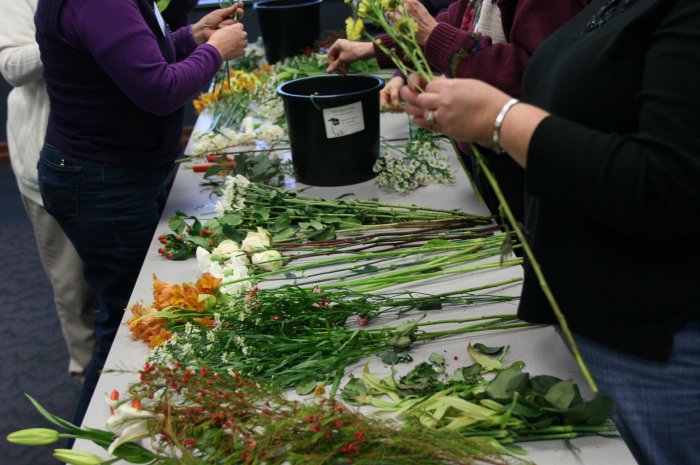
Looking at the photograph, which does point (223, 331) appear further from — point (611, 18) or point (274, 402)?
point (611, 18)

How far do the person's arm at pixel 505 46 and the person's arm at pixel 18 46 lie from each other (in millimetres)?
1180

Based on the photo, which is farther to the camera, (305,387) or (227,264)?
(227,264)

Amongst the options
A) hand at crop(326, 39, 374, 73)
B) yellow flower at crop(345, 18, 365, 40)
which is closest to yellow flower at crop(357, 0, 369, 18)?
yellow flower at crop(345, 18, 365, 40)

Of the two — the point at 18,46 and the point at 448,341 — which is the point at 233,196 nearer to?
the point at 448,341

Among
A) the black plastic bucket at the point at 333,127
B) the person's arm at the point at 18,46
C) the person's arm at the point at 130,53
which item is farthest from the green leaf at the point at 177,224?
the person's arm at the point at 18,46

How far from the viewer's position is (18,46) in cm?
209

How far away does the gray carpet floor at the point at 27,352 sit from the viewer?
2.54 metres

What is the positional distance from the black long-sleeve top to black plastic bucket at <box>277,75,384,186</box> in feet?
2.56

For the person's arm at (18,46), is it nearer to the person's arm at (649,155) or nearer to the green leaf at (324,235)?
the green leaf at (324,235)

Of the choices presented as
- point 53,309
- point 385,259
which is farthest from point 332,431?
point 53,309

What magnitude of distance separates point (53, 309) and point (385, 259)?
2355 mm

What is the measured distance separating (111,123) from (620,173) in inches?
52.7

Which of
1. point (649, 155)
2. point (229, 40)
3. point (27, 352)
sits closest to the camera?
point (649, 155)

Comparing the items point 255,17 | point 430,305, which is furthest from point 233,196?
point 255,17
